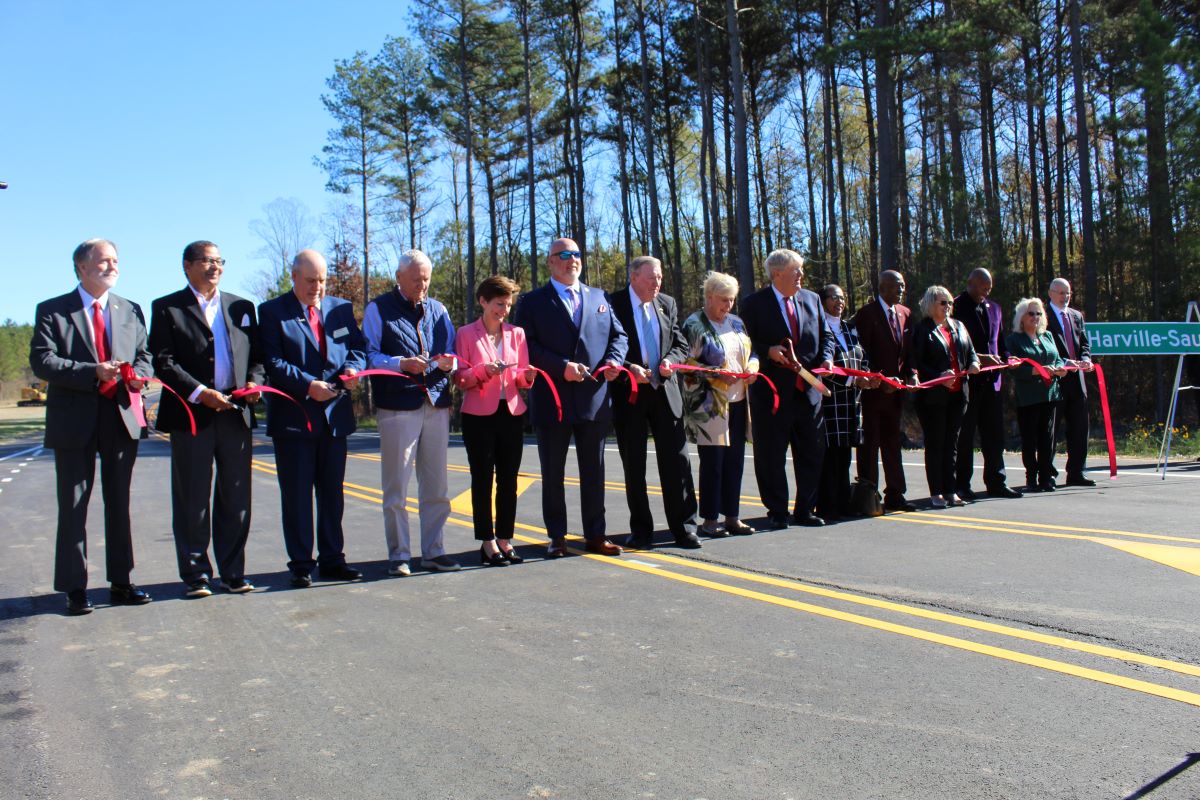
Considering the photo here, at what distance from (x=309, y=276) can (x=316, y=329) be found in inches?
15.5

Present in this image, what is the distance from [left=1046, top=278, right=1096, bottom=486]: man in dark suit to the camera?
407 inches

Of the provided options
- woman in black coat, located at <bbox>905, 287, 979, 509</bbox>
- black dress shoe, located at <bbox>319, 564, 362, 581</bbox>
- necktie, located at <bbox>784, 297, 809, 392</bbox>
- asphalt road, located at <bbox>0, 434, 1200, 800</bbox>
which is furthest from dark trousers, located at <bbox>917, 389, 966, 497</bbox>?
black dress shoe, located at <bbox>319, 564, 362, 581</bbox>

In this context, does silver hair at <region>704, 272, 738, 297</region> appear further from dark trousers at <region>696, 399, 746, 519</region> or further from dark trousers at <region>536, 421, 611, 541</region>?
dark trousers at <region>536, 421, 611, 541</region>


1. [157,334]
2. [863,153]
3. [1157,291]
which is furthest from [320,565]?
[863,153]

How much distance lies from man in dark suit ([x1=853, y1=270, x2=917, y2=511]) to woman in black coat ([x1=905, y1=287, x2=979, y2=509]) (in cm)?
25

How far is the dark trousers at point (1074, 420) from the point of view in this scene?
10344 mm

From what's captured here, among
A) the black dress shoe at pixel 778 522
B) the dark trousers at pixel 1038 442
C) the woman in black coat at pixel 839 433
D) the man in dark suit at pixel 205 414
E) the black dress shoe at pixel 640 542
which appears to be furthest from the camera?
the dark trousers at pixel 1038 442

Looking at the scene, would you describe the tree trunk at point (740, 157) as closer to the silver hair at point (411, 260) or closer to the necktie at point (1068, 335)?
the necktie at point (1068, 335)

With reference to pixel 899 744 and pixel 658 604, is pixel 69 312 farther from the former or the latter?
pixel 899 744

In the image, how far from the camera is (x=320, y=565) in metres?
6.66

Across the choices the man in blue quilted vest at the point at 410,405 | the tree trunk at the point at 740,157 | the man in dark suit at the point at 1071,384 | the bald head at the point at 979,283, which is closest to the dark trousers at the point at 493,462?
the man in blue quilted vest at the point at 410,405

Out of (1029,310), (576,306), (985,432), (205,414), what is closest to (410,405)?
(205,414)

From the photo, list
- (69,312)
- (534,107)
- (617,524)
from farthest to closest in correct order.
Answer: (534,107)
(617,524)
(69,312)

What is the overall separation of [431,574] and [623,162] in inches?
1453
